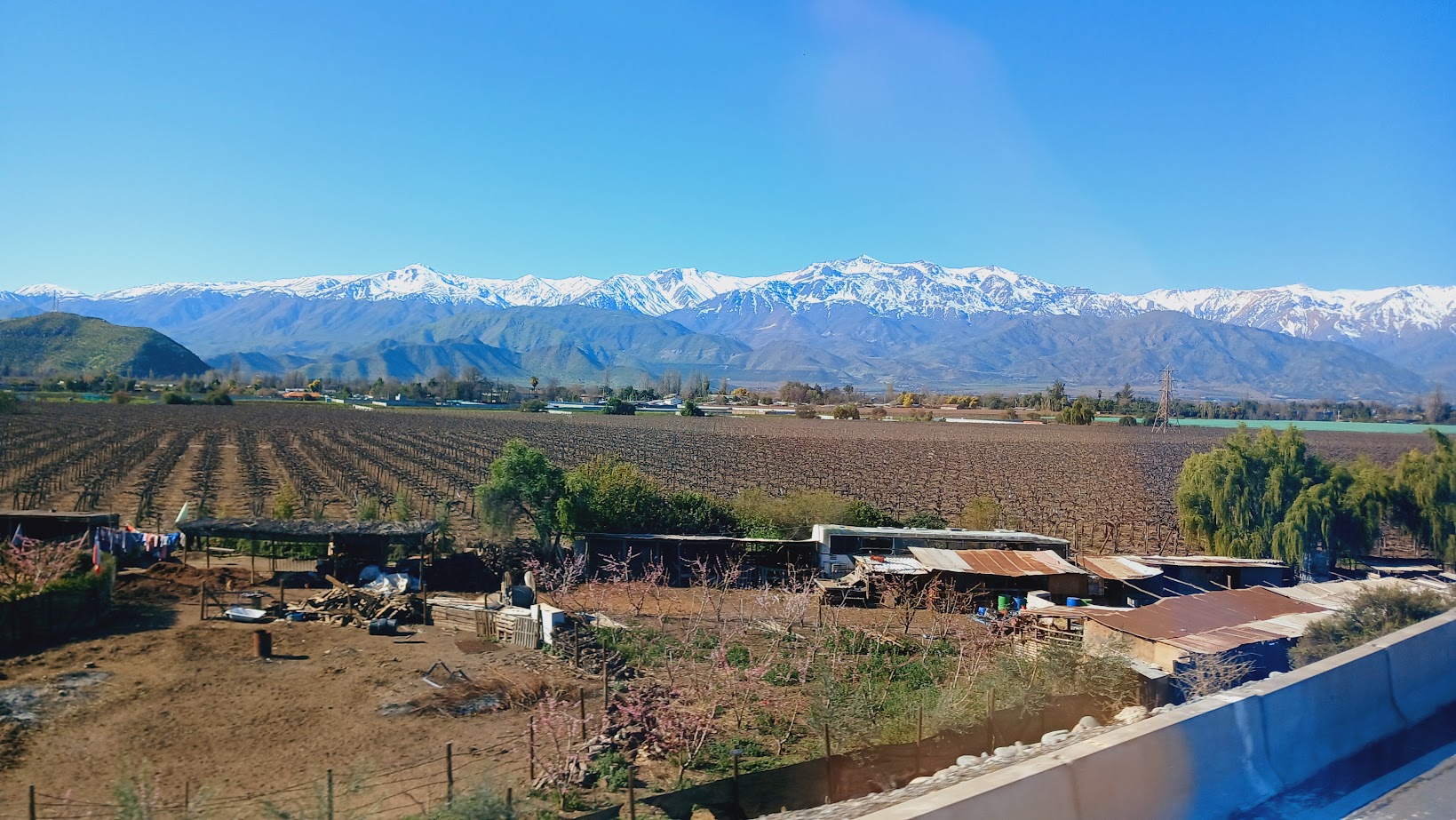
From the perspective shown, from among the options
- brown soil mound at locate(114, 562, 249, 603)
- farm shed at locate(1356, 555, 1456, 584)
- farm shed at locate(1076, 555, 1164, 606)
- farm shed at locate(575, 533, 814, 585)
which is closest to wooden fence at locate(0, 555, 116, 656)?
brown soil mound at locate(114, 562, 249, 603)

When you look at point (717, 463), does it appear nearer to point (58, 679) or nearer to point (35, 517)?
point (35, 517)

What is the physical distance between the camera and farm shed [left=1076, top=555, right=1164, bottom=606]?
2019 centimetres

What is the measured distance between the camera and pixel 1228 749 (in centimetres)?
384

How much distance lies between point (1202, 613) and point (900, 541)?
10198 mm

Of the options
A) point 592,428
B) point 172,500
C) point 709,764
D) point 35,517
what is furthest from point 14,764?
point 592,428

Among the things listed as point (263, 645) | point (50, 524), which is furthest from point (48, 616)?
point (50, 524)

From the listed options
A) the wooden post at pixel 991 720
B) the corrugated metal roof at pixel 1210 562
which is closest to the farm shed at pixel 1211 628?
the wooden post at pixel 991 720

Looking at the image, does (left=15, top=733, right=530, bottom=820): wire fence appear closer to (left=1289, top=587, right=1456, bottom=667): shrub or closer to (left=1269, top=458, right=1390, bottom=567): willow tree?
(left=1289, top=587, right=1456, bottom=667): shrub

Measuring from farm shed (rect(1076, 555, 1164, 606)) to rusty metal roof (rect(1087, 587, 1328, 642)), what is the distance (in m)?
4.50

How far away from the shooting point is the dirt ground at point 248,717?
31.8ft

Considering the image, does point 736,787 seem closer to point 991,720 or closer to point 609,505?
point 991,720

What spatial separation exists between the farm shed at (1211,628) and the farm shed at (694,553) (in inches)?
368

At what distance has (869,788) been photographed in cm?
845

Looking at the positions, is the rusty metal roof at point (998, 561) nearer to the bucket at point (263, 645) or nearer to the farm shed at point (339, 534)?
the farm shed at point (339, 534)
